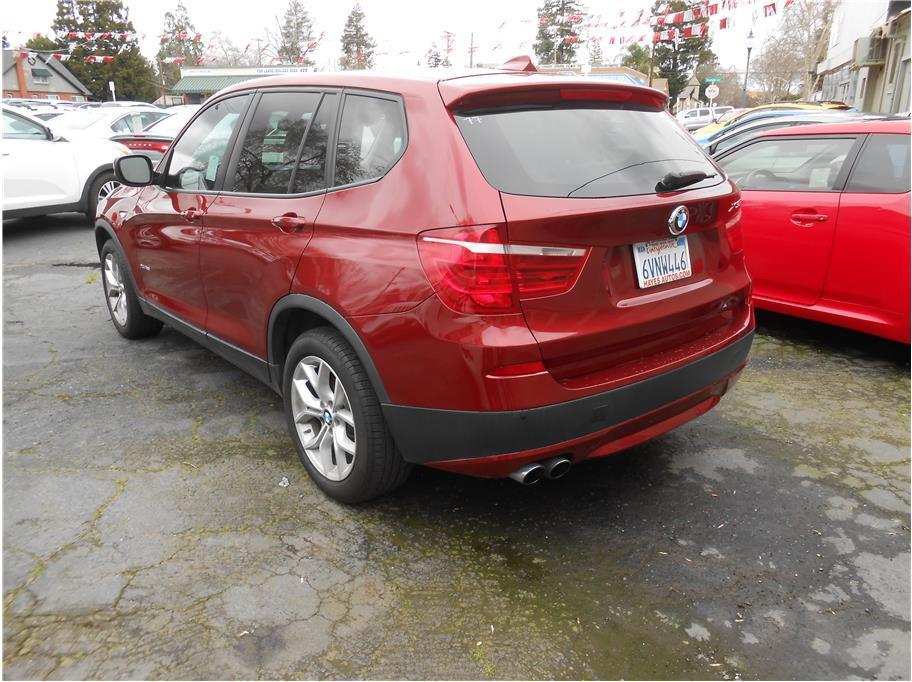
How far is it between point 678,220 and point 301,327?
5.18 feet

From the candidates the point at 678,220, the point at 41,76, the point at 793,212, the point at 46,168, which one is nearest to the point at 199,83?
the point at 41,76

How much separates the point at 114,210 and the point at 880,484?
4.58 m

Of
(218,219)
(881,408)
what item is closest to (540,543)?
(218,219)

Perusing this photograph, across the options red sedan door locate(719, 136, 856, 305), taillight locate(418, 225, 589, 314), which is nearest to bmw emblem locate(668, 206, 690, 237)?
taillight locate(418, 225, 589, 314)

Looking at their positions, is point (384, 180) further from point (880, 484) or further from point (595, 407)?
point (880, 484)

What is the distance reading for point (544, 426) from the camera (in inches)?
91.5

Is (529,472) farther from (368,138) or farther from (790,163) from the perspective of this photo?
(790,163)

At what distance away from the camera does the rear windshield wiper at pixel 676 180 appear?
259 cm

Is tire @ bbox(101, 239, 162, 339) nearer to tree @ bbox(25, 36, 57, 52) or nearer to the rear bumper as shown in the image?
the rear bumper

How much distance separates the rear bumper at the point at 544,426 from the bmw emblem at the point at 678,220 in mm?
503

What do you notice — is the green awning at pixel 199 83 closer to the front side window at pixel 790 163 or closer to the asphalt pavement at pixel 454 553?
the front side window at pixel 790 163

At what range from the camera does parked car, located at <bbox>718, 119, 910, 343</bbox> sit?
4148mm

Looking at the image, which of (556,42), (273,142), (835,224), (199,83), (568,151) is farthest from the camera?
(199,83)

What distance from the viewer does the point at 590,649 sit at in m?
2.19
